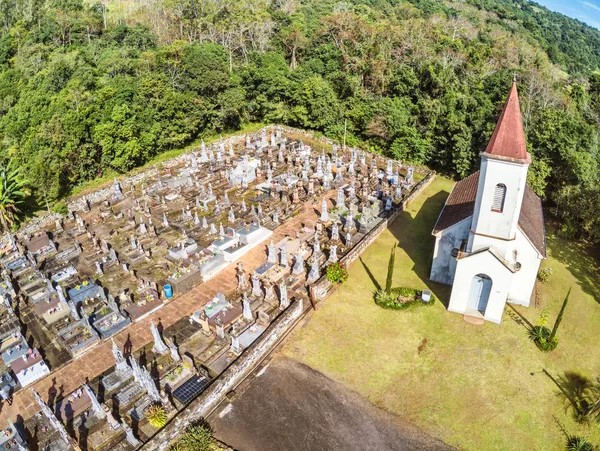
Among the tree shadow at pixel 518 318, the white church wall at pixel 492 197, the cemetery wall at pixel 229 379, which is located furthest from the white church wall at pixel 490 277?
the cemetery wall at pixel 229 379

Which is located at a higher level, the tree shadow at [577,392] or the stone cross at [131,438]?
the tree shadow at [577,392]

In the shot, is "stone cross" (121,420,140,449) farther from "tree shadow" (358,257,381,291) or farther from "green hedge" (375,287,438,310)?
"tree shadow" (358,257,381,291)

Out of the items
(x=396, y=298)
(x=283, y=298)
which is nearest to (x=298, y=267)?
(x=283, y=298)

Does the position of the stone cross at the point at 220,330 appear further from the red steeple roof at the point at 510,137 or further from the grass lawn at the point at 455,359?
the red steeple roof at the point at 510,137

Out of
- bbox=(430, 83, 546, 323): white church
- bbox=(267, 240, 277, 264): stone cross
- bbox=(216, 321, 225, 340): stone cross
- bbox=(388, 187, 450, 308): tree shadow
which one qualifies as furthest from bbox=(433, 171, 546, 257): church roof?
bbox=(216, 321, 225, 340): stone cross

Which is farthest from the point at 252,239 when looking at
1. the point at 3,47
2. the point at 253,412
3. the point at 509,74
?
the point at 3,47

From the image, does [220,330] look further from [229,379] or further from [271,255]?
[271,255]

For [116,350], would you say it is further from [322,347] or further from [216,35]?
[216,35]
